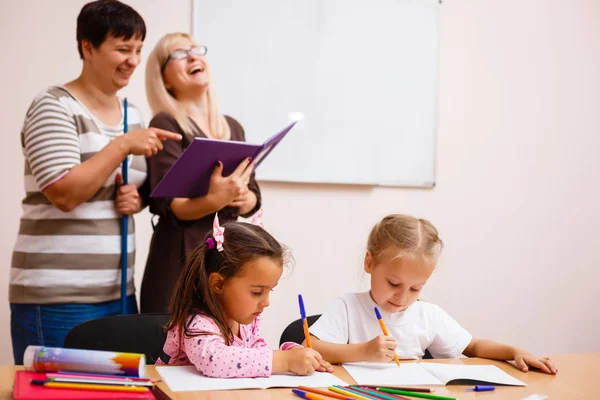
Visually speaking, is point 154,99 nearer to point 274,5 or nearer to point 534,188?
point 274,5

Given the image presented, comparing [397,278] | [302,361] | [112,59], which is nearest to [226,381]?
[302,361]

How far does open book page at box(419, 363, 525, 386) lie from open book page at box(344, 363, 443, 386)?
2cm

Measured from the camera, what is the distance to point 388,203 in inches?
141

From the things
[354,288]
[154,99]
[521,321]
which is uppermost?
[154,99]

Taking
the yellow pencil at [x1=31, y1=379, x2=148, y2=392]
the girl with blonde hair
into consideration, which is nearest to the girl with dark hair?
the girl with blonde hair

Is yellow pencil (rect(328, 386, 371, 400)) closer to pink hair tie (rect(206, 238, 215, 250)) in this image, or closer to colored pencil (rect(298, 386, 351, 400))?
colored pencil (rect(298, 386, 351, 400))

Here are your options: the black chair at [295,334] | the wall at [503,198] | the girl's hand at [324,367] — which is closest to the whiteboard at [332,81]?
the wall at [503,198]

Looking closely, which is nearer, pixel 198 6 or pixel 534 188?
pixel 198 6

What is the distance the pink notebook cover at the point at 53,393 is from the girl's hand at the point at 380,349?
0.59m

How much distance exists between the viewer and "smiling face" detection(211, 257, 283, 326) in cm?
149

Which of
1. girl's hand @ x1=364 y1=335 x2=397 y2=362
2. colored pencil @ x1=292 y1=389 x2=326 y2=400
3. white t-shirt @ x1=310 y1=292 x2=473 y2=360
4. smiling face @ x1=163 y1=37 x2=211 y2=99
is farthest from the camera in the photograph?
smiling face @ x1=163 y1=37 x2=211 y2=99

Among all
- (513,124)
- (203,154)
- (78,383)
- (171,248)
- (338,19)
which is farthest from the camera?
(513,124)

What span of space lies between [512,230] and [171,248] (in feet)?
7.64

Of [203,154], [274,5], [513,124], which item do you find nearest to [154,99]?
[203,154]
